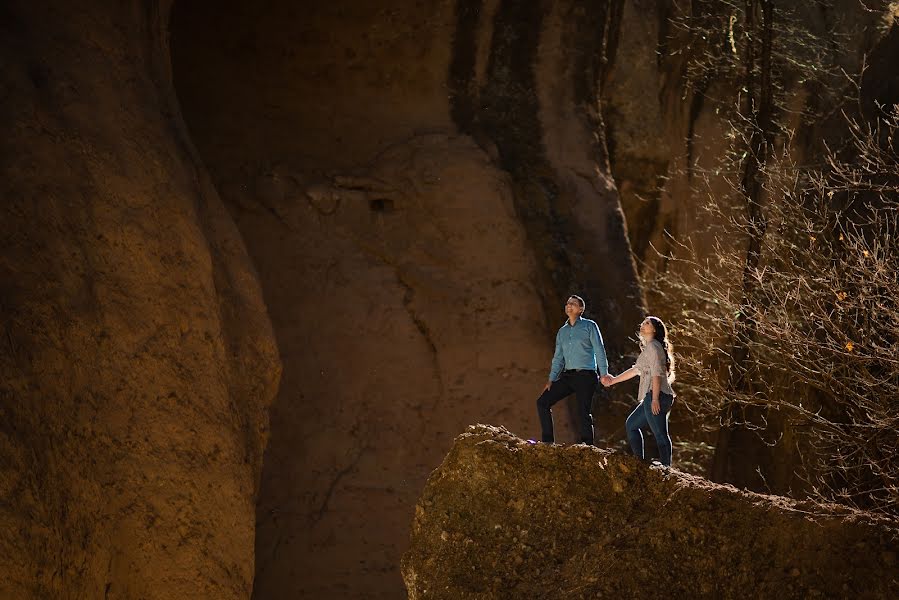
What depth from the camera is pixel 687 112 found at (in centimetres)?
1866

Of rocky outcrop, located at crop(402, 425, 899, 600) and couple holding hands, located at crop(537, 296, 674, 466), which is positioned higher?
couple holding hands, located at crop(537, 296, 674, 466)

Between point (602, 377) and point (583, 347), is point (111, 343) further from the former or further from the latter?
point (602, 377)

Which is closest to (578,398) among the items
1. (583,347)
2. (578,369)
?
(578,369)

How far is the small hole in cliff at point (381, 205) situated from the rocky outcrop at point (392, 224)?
37 millimetres

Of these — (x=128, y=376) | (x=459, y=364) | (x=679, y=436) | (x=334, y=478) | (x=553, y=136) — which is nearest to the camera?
(x=128, y=376)

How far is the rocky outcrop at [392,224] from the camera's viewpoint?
11320 millimetres

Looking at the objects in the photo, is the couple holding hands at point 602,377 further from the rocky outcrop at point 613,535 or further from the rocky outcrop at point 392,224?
the rocky outcrop at point 392,224

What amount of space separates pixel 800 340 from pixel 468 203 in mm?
4888

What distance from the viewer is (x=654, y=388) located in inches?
271

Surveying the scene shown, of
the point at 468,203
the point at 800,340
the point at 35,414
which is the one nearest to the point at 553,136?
the point at 468,203

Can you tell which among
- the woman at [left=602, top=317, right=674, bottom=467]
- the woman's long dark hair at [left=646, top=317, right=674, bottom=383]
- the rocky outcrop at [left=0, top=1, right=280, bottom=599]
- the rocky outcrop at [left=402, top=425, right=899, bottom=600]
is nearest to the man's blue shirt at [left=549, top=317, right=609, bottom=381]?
the woman at [left=602, top=317, right=674, bottom=467]

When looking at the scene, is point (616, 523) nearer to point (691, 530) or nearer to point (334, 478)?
point (691, 530)

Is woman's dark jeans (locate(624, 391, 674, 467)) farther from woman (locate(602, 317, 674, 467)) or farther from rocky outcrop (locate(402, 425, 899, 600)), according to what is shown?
rocky outcrop (locate(402, 425, 899, 600))

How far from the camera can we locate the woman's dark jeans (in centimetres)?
686
